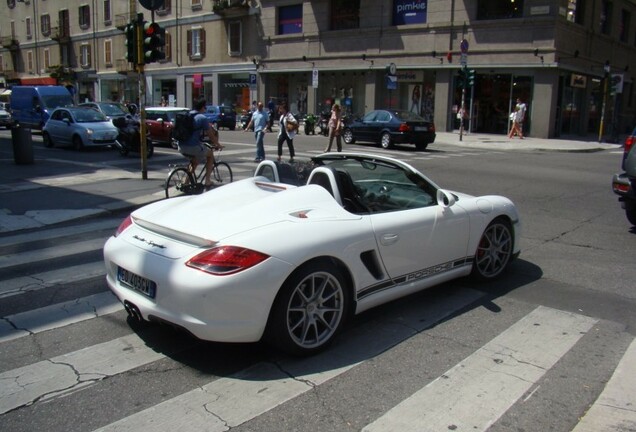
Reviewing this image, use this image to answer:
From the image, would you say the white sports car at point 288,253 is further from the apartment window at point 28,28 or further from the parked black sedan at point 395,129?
the apartment window at point 28,28

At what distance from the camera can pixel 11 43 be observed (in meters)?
67.0

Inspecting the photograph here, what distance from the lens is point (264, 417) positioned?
132 inches

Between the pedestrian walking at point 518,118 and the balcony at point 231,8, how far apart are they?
22.0m

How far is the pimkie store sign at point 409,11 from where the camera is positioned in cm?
3394

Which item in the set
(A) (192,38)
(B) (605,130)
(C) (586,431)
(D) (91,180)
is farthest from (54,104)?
(B) (605,130)

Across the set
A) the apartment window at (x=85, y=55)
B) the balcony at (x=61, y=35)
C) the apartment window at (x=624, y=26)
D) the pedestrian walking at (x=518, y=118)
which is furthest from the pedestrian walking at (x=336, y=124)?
the balcony at (x=61, y=35)

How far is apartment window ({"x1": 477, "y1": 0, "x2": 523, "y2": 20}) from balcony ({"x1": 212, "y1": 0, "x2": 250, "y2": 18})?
18288 millimetres

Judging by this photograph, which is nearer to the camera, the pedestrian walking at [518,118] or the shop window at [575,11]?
the pedestrian walking at [518,118]

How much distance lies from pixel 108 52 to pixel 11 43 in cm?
1962

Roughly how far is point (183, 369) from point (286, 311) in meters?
0.80

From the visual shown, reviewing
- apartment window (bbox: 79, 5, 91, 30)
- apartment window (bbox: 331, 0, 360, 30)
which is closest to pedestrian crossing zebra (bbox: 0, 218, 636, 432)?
apartment window (bbox: 331, 0, 360, 30)

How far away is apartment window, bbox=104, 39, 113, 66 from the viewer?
54.9 meters

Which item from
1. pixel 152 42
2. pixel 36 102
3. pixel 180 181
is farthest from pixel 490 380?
pixel 36 102

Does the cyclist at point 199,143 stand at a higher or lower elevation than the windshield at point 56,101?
lower
